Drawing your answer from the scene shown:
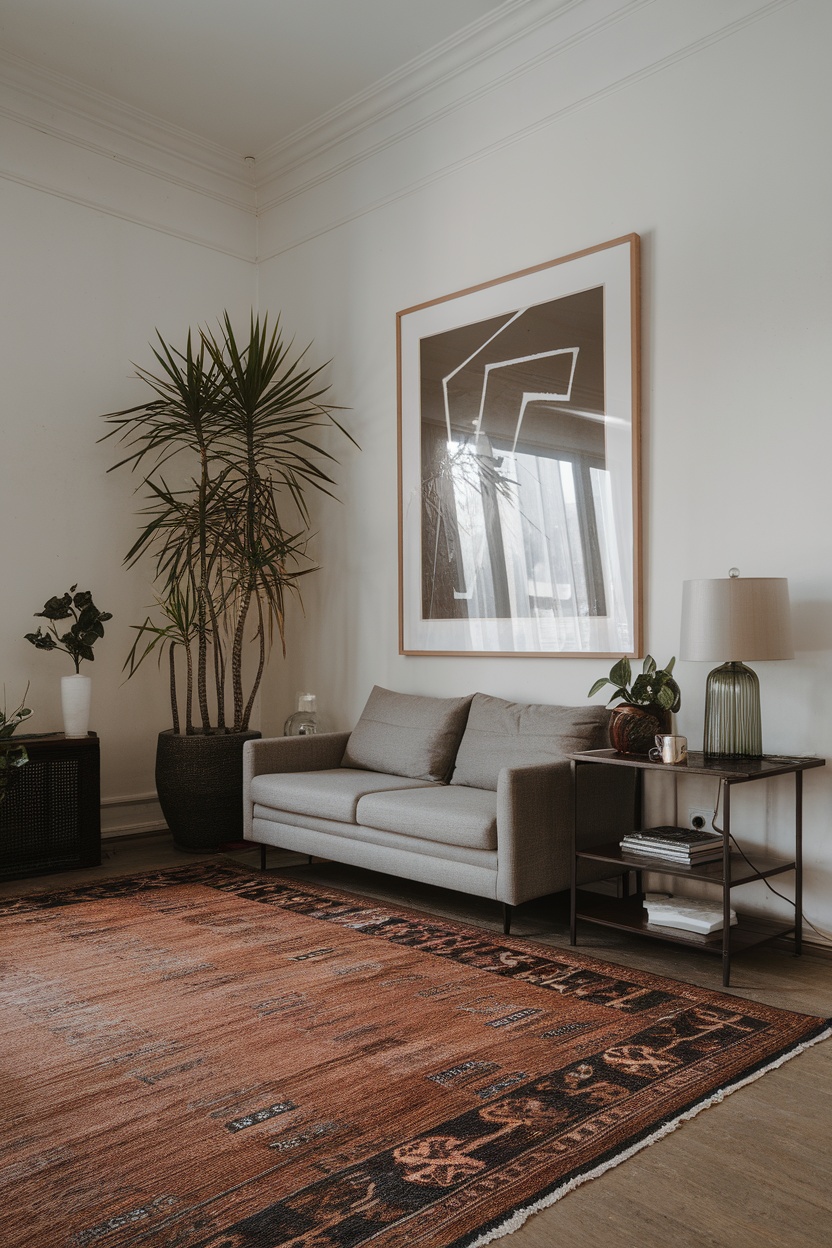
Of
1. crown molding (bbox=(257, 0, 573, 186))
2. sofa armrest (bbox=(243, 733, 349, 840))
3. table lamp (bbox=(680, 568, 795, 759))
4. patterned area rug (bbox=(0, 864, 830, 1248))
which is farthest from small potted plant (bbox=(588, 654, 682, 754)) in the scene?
crown molding (bbox=(257, 0, 573, 186))

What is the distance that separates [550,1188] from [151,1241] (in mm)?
713

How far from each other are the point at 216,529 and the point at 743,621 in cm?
297

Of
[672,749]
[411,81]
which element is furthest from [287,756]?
[411,81]

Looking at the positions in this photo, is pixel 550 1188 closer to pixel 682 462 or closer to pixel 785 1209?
pixel 785 1209

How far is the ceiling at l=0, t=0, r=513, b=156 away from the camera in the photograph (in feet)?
14.7

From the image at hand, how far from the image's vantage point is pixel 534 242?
436cm

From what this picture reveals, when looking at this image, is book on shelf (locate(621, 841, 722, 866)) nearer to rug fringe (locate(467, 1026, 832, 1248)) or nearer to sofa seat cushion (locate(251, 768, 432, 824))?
rug fringe (locate(467, 1026, 832, 1248))

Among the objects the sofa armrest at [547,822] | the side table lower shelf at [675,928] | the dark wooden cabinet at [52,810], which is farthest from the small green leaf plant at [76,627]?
the side table lower shelf at [675,928]

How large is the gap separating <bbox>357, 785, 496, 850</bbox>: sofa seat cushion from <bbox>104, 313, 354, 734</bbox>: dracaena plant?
1.40m

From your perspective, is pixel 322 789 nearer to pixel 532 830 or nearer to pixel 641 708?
pixel 532 830

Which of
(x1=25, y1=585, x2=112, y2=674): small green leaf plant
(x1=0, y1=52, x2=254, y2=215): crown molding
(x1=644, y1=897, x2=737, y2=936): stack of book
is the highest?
(x1=0, y1=52, x2=254, y2=215): crown molding

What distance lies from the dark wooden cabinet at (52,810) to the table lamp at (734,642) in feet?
9.66

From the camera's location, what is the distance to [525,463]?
4340mm

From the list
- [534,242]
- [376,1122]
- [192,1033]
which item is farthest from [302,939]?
[534,242]
